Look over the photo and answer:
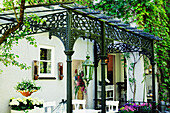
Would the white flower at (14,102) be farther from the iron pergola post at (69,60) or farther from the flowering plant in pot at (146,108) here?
the flowering plant in pot at (146,108)

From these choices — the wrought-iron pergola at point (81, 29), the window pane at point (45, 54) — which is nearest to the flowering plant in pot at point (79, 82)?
the window pane at point (45, 54)

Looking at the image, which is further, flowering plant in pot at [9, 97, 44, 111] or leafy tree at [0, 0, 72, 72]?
flowering plant in pot at [9, 97, 44, 111]

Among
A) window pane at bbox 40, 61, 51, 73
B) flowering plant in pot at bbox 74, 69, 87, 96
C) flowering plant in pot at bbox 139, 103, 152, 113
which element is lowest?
flowering plant in pot at bbox 139, 103, 152, 113

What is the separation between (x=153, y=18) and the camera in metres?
11.2

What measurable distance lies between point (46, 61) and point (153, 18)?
4724 millimetres

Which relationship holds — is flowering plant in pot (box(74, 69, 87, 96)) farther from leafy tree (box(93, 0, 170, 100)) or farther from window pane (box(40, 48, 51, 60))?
leafy tree (box(93, 0, 170, 100))

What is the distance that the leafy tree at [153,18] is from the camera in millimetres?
10727

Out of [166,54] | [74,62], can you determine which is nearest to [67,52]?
[74,62]

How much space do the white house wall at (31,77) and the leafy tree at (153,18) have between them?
6.82 feet

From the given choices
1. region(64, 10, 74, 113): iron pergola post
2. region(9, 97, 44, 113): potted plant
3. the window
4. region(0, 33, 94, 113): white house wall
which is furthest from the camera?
the window

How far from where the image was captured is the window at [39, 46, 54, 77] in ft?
31.3

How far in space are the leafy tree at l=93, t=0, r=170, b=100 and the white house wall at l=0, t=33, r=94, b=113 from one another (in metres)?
2.08

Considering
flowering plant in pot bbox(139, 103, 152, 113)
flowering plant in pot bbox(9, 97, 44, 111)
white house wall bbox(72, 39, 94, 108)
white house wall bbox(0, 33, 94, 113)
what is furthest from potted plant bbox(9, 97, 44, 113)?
white house wall bbox(72, 39, 94, 108)

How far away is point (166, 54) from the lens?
38.8ft
